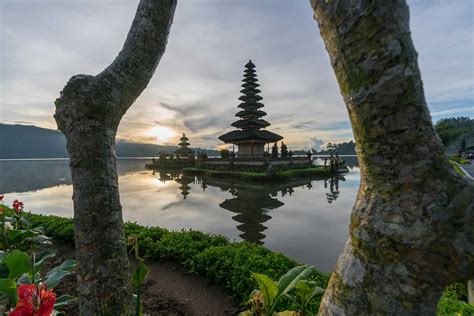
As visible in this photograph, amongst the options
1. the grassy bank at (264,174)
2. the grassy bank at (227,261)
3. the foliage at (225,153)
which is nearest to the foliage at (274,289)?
the grassy bank at (227,261)

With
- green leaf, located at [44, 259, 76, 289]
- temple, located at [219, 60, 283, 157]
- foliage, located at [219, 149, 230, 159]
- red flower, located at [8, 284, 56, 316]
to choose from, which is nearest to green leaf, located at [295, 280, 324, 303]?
red flower, located at [8, 284, 56, 316]

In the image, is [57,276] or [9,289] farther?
[57,276]

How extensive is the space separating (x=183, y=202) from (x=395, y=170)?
34.1 ft

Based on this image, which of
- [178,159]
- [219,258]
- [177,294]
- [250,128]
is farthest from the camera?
[178,159]

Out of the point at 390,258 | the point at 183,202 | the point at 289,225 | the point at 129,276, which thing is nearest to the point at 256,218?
the point at 289,225

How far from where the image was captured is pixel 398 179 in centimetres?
82

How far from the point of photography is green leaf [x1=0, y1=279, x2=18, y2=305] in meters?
1.51

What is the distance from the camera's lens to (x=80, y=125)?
55.9 inches

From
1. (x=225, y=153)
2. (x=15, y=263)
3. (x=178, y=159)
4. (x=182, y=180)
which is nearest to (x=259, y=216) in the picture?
(x=15, y=263)

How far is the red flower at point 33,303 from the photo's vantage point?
0.87 m

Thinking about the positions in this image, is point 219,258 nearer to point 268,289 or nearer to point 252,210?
point 268,289

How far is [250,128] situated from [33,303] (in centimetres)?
2595

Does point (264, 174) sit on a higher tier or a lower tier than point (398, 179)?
lower

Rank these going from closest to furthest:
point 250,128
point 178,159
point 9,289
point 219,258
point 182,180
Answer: point 9,289, point 219,258, point 182,180, point 250,128, point 178,159
